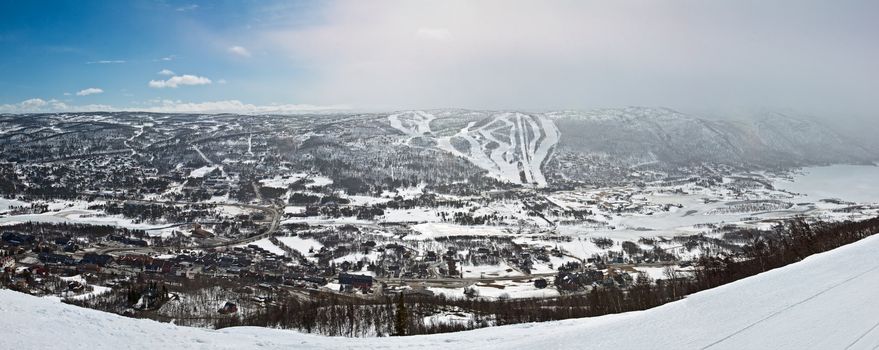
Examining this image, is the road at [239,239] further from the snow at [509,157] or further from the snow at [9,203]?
the snow at [509,157]

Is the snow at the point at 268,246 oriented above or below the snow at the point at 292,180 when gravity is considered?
below

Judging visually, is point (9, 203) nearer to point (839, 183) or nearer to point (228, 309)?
point (228, 309)

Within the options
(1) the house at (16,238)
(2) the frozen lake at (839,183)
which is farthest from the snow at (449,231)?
(2) the frozen lake at (839,183)

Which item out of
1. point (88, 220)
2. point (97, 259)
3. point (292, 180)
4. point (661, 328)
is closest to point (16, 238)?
point (88, 220)

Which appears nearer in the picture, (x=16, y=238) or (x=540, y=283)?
(x=540, y=283)

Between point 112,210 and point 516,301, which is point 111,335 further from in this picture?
point 112,210

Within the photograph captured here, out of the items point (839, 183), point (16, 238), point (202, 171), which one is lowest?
point (16, 238)

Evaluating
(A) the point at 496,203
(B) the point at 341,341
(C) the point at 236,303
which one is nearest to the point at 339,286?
(C) the point at 236,303
